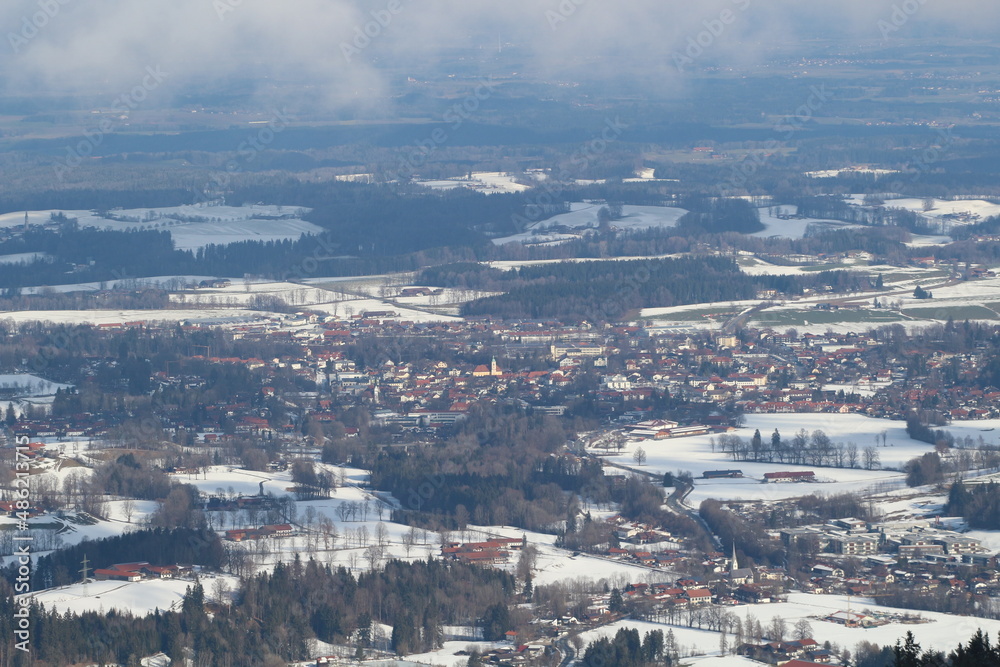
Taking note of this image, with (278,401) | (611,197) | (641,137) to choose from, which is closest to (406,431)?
(278,401)

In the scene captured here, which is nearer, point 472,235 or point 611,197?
point 472,235

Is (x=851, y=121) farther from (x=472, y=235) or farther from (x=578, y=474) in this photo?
(x=578, y=474)

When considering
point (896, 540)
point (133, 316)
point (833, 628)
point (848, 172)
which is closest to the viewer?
point (833, 628)

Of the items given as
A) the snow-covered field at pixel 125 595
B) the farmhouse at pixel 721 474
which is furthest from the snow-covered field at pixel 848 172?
the snow-covered field at pixel 125 595

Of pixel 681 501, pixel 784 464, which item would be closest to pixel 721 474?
pixel 784 464

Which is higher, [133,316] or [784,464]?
[133,316]

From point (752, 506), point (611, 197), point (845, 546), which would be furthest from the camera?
point (611, 197)

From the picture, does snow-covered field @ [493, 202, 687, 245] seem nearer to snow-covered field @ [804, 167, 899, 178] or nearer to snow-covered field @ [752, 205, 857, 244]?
snow-covered field @ [752, 205, 857, 244]

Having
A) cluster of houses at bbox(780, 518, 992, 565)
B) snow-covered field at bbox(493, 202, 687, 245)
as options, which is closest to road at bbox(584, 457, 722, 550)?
cluster of houses at bbox(780, 518, 992, 565)

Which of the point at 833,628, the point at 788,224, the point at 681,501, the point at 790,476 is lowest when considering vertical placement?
the point at 833,628

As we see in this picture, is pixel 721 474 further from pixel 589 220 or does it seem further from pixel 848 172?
pixel 848 172

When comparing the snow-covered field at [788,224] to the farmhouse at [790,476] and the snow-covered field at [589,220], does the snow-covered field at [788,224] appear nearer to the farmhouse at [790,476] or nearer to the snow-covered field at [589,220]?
the snow-covered field at [589,220]
